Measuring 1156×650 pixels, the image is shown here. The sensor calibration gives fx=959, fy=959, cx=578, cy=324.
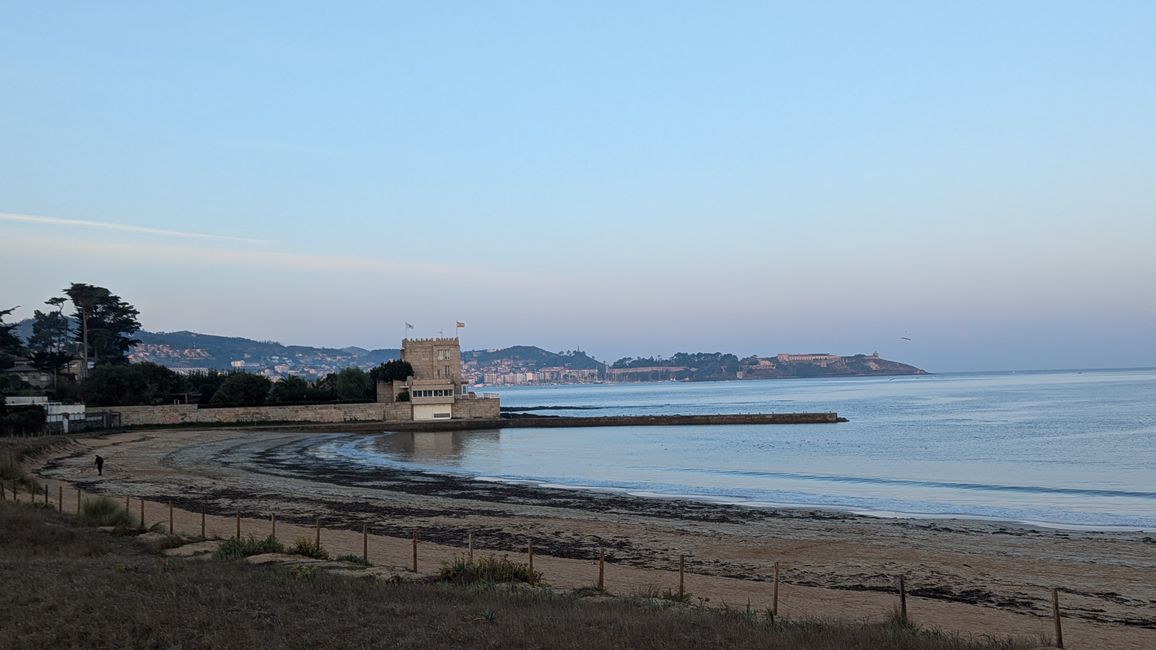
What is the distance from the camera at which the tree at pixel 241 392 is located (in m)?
87.8

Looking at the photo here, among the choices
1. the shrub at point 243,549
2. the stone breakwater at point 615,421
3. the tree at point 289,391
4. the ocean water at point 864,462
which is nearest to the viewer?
the shrub at point 243,549

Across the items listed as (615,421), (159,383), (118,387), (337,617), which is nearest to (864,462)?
(337,617)

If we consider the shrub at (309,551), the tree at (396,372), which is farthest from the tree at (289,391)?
the shrub at (309,551)

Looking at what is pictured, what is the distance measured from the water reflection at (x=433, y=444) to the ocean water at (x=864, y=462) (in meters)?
0.14

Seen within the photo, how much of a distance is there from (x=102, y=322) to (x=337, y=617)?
357ft

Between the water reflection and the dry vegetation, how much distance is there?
1608 inches

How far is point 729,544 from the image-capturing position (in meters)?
26.2

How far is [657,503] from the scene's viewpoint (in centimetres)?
3697

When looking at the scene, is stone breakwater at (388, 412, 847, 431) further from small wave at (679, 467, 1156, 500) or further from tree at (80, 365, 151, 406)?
small wave at (679, 467, 1156, 500)

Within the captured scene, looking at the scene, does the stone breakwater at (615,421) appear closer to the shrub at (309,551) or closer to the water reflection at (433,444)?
the water reflection at (433,444)

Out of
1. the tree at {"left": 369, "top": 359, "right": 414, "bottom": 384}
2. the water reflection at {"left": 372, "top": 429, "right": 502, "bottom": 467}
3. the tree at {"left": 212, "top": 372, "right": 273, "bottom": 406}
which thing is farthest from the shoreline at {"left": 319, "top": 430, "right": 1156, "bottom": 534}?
the tree at {"left": 369, "top": 359, "right": 414, "bottom": 384}

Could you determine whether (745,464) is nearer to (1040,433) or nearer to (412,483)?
(412,483)

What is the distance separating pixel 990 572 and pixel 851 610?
600cm

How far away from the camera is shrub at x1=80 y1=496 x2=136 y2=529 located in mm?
24094
